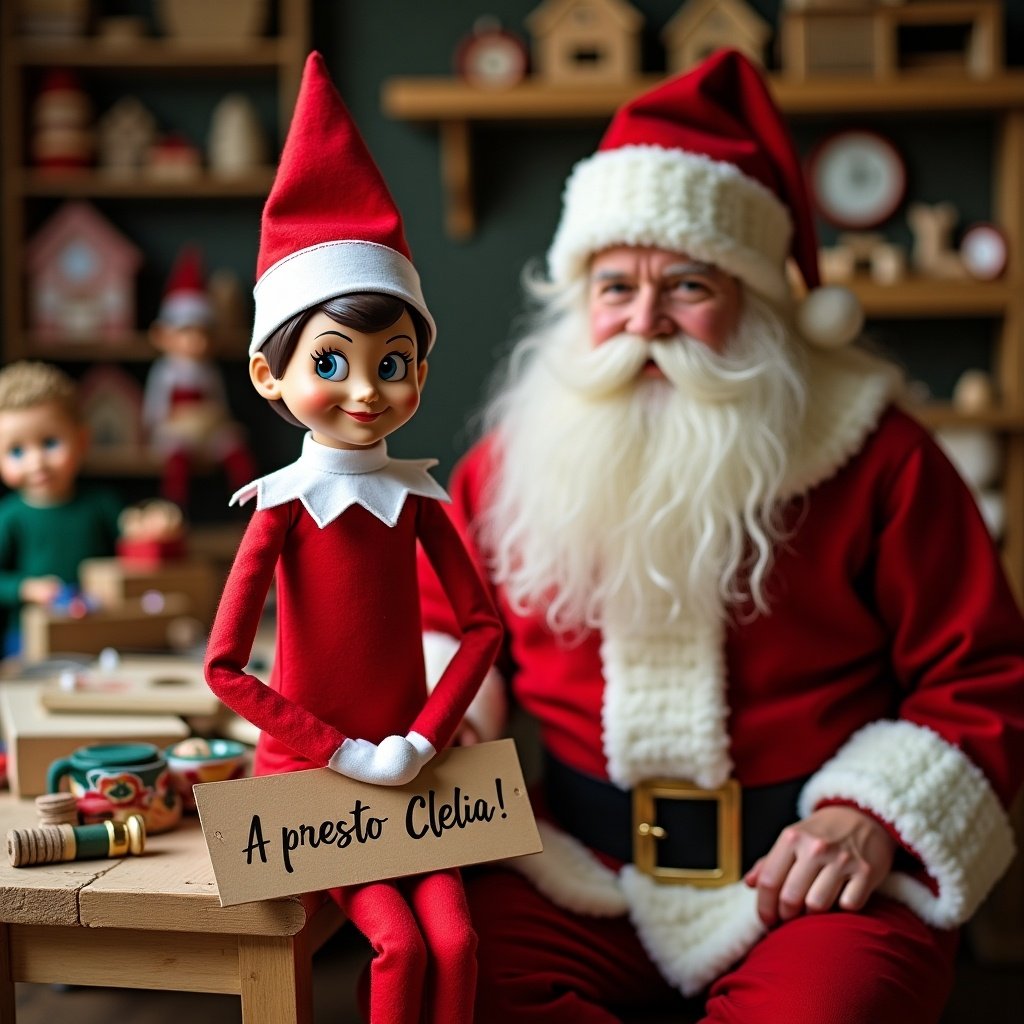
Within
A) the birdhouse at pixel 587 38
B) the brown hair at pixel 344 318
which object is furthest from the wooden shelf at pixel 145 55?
the brown hair at pixel 344 318

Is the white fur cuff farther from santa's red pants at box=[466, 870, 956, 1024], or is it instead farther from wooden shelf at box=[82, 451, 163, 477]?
wooden shelf at box=[82, 451, 163, 477]

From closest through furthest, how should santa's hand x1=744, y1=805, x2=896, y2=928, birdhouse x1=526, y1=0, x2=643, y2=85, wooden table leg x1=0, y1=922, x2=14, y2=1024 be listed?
1. wooden table leg x1=0, y1=922, x2=14, y2=1024
2. santa's hand x1=744, y1=805, x2=896, y2=928
3. birdhouse x1=526, y1=0, x2=643, y2=85

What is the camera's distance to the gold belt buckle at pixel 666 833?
1.26 m

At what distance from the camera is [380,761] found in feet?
2.96

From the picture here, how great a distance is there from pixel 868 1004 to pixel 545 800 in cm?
48

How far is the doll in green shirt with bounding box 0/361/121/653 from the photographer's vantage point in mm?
1740

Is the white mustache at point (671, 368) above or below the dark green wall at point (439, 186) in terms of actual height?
below

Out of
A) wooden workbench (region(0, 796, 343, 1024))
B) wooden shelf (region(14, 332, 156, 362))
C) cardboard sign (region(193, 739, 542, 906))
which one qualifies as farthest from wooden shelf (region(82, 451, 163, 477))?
cardboard sign (region(193, 739, 542, 906))

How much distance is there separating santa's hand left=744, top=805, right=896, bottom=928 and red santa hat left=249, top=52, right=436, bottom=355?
60 cm

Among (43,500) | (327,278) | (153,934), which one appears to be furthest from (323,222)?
(43,500)

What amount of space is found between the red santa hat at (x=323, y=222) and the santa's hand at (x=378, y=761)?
30 cm

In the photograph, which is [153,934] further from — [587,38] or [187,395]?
[587,38]

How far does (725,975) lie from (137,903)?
550 mm

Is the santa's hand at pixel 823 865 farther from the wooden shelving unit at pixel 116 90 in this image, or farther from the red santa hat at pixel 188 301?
the wooden shelving unit at pixel 116 90
